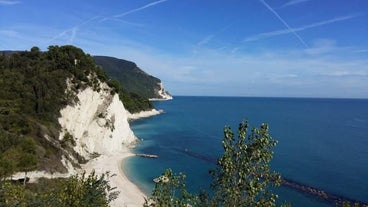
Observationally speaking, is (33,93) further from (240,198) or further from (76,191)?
(240,198)

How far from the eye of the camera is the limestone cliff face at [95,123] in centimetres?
6962

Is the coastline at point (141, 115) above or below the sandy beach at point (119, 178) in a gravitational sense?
above

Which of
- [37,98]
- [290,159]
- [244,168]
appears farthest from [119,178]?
[244,168]

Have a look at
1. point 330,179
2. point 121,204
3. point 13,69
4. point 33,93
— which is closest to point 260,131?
point 121,204

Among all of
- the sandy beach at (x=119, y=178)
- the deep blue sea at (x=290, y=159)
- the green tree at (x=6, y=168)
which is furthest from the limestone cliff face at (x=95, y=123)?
the green tree at (x=6, y=168)

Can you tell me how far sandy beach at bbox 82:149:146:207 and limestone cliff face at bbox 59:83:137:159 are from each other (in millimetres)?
3196

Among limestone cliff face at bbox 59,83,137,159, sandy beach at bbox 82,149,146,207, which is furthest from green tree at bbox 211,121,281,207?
limestone cliff face at bbox 59,83,137,159

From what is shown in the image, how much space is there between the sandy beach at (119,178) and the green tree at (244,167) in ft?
95.6

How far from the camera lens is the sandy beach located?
51.2 metres

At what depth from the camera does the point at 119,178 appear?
61750 mm

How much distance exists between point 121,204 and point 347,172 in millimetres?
44637

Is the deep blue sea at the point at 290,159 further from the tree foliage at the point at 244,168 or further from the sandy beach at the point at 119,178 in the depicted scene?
the tree foliage at the point at 244,168

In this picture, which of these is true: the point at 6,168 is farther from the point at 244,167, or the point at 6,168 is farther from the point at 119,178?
the point at 244,167

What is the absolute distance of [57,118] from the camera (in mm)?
66625
